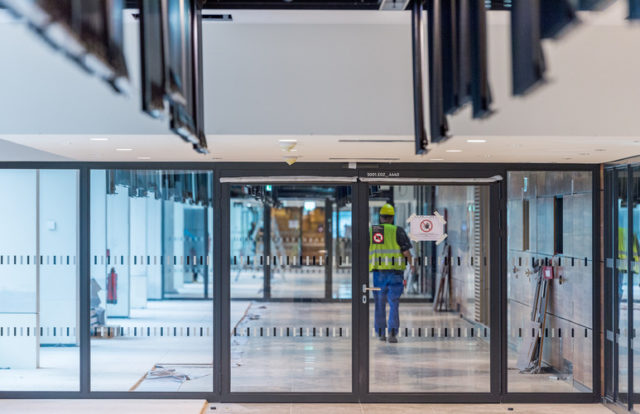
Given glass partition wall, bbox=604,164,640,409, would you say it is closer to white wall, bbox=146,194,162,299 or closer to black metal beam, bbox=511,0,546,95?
white wall, bbox=146,194,162,299

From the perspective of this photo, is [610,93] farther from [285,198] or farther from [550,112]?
[285,198]

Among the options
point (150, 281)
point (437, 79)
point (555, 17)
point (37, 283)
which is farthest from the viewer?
point (37, 283)

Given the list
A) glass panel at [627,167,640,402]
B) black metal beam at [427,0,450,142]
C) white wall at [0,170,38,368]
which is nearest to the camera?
black metal beam at [427,0,450,142]

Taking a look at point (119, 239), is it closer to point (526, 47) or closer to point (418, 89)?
point (418, 89)

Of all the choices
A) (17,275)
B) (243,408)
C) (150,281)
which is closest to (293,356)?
(243,408)

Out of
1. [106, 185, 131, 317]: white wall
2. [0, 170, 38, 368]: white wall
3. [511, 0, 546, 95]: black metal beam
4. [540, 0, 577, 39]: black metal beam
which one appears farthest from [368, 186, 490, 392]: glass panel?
[540, 0, 577, 39]: black metal beam

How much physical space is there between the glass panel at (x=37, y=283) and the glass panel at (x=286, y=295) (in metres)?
1.55

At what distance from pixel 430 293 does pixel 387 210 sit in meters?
0.86

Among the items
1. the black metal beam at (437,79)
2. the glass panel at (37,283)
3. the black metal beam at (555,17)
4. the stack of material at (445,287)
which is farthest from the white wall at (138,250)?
the black metal beam at (555,17)

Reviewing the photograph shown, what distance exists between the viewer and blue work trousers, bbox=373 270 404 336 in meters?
6.98

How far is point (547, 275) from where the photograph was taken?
7004 mm

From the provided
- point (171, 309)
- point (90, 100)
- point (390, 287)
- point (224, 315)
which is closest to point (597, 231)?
point (390, 287)

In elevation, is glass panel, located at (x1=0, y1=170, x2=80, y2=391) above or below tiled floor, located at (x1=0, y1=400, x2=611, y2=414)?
above

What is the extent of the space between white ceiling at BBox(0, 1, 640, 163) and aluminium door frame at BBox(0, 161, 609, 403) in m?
1.83
